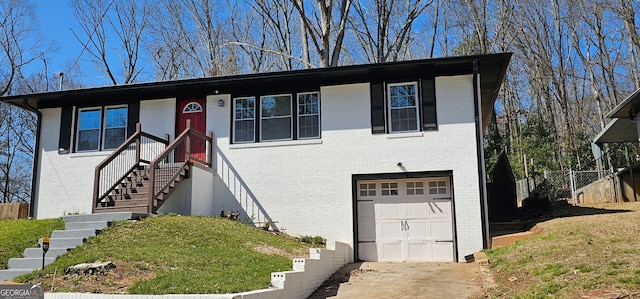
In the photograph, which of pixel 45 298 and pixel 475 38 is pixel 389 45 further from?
pixel 45 298

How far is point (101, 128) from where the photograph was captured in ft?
53.7

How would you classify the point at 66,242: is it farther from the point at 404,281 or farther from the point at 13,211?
the point at 404,281

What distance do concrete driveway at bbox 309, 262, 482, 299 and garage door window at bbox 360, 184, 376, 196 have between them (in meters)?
2.10

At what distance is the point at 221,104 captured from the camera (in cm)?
1562

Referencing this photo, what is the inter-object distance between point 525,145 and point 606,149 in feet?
13.6

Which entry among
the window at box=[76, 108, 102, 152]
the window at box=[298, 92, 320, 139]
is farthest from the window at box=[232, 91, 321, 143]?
the window at box=[76, 108, 102, 152]

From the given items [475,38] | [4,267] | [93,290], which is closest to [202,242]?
[93,290]

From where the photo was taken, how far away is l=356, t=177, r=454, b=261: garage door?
1366 cm

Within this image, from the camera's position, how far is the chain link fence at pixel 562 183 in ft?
68.7

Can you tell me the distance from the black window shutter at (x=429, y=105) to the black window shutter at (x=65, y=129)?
10.6m

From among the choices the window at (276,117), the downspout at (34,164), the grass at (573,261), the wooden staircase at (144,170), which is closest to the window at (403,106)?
the window at (276,117)

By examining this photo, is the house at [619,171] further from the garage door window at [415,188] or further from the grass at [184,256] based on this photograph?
the grass at [184,256]

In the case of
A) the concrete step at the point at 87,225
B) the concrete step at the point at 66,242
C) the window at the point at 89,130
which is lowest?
the concrete step at the point at 66,242

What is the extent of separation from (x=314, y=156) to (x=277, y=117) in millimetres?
1685
